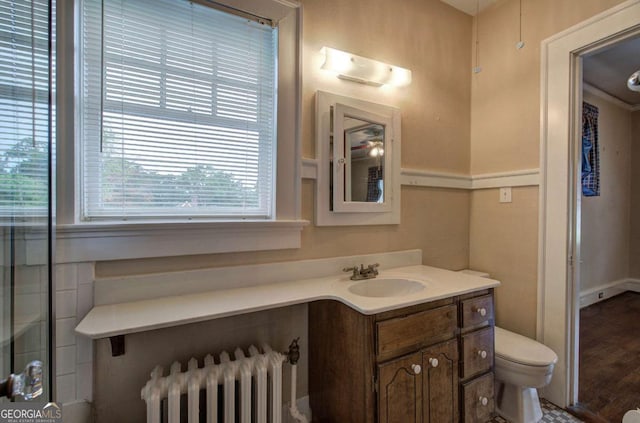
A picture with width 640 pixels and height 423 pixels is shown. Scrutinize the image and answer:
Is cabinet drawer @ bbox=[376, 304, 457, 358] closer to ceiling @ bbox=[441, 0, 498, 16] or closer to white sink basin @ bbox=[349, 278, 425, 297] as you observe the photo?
white sink basin @ bbox=[349, 278, 425, 297]

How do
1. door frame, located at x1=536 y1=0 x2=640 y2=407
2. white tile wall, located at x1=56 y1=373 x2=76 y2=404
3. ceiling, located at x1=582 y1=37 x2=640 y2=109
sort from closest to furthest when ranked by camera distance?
white tile wall, located at x1=56 y1=373 x2=76 y2=404 < door frame, located at x1=536 y1=0 x2=640 y2=407 < ceiling, located at x1=582 y1=37 x2=640 y2=109

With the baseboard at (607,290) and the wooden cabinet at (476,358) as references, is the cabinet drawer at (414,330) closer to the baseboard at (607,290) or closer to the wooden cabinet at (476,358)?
the wooden cabinet at (476,358)

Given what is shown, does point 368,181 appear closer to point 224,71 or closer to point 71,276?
point 224,71

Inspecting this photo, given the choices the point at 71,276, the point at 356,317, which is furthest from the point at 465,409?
the point at 71,276

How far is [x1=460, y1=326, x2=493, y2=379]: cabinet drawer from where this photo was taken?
1.40 m

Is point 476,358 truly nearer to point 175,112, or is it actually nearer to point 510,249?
point 510,249

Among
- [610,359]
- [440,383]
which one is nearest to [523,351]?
[440,383]

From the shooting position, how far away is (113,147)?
120 centimetres

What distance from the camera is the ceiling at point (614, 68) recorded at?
2421mm

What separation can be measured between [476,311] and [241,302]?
112 centimetres

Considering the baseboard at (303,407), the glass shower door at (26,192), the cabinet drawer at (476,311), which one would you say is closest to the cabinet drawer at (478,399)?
the cabinet drawer at (476,311)

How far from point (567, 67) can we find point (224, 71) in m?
1.90

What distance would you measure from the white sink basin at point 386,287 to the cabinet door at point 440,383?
31cm

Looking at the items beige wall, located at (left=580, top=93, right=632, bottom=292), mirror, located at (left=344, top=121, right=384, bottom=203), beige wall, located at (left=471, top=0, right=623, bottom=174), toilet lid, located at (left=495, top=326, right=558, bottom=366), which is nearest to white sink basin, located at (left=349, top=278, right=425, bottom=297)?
mirror, located at (left=344, top=121, right=384, bottom=203)
